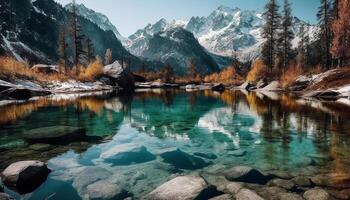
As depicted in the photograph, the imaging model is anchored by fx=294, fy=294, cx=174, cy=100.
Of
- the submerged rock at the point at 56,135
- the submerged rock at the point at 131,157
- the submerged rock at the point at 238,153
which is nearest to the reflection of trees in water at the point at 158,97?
the submerged rock at the point at 56,135

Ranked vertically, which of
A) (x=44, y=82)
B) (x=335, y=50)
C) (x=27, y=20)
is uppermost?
(x=27, y=20)

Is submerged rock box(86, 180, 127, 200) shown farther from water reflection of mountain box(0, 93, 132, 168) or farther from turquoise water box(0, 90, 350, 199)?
water reflection of mountain box(0, 93, 132, 168)

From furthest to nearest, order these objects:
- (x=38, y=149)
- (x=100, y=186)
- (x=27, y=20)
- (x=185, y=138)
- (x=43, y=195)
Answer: (x=27, y=20), (x=185, y=138), (x=38, y=149), (x=100, y=186), (x=43, y=195)

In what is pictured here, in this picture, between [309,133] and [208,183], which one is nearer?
[208,183]

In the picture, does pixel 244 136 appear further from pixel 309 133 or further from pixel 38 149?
pixel 38 149

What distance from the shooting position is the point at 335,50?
47.3 meters

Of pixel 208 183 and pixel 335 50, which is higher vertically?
pixel 335 50

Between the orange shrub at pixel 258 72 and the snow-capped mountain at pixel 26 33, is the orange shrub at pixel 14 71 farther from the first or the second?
the snow-capped mountain at pixel 26 33

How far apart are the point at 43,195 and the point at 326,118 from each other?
1862 centimetres

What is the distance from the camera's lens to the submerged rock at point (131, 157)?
36.3 ft

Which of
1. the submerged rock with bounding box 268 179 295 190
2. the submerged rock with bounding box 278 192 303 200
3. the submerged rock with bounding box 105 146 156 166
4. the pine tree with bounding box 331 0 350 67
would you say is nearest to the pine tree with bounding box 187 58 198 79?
the pine tree with bounding box 331 0 350 67

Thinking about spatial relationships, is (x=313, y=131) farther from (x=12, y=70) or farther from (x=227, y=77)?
(x=227, y=77)

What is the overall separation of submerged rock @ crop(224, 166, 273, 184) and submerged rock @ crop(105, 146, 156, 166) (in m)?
3.43

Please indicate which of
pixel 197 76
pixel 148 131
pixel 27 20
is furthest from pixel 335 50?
pixel 27 20
